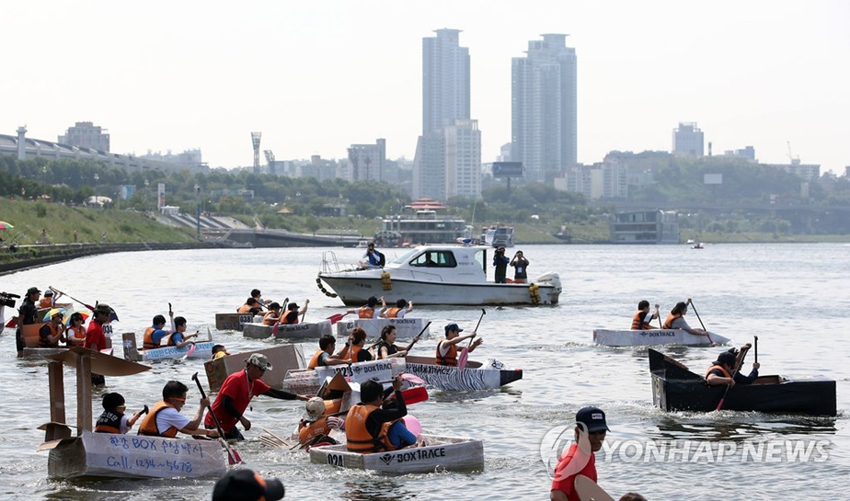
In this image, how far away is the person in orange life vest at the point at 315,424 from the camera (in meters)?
18.6

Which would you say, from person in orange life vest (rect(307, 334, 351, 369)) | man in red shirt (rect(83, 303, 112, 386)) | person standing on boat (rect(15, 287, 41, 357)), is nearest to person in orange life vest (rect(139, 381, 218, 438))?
person in orange life vest (rect(307, 334, 351, 369))

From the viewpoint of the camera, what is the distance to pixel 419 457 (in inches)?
675

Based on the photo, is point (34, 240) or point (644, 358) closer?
point (644, 358)

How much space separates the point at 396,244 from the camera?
612 ft

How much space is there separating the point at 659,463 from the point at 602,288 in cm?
6125

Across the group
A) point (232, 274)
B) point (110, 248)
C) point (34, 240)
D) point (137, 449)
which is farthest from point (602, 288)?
point (110, 248)

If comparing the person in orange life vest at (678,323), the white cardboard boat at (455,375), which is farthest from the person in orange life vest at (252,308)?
the white cardboard boat at (455,375)

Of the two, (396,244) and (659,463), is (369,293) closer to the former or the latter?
(659,463)

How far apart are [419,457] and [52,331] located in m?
16.1

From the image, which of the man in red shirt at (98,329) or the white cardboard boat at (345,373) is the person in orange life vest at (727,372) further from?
the man in red shirt at (98,329)

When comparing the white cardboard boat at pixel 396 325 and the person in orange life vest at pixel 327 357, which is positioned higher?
the person in orange life vest at pixel 327 357

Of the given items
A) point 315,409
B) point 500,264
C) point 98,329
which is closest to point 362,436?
point 315,409

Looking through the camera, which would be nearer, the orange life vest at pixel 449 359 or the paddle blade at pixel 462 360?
the paddle blade at pixel 462 360

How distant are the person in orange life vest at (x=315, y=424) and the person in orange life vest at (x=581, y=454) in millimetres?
8813
